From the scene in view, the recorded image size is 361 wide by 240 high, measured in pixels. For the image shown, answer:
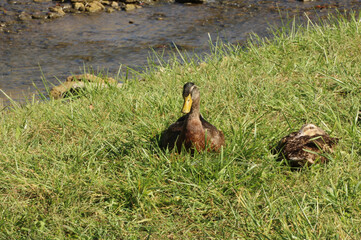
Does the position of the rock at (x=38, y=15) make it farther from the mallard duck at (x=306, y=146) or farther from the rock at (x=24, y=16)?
the mallard duck at (x=306, y=146)

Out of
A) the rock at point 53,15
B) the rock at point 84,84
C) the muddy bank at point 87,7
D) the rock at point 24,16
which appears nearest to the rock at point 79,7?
the muddy bank at point 87,7

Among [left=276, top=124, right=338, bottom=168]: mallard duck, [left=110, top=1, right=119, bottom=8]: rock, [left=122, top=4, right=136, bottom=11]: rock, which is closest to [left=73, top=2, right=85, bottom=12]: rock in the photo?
[left=110, top=1, right=119, bottom=8]: rock

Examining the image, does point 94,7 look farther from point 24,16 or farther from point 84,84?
point 84,84

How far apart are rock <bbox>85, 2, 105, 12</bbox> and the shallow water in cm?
27

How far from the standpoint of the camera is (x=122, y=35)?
9.13 meters

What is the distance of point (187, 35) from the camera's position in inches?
348

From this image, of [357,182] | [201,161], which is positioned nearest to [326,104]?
[357,182]

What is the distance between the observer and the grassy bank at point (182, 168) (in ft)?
9.45

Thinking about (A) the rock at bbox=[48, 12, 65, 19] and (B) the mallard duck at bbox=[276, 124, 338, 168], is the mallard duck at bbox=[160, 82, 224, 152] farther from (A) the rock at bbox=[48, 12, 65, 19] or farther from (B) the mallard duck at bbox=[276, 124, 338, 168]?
(A) the rock at bbox=[48, 12, 65, 19]

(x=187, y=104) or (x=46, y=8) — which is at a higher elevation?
(x=187, y=104)

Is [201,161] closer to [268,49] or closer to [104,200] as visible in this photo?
[104,200]

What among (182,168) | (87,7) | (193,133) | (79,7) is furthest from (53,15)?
(182,168)

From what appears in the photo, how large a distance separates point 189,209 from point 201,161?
387 mm

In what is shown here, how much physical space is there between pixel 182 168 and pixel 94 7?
8.34 meters
